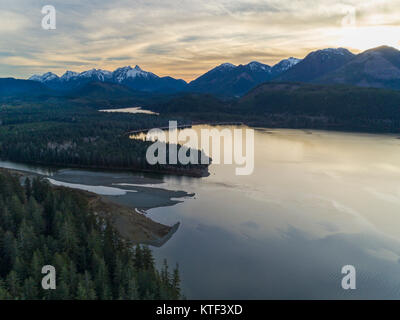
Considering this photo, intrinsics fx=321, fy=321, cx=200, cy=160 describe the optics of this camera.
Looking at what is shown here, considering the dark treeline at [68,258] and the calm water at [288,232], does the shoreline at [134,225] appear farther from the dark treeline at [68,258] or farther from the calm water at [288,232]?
the dark treeline at [68,258]

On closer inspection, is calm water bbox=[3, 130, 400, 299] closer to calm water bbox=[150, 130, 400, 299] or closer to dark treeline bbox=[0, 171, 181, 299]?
calm water bbox=[150, 130, 400, 299]

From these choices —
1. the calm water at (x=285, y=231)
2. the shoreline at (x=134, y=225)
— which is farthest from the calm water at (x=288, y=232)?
the shoreline at (x=134, y=225)

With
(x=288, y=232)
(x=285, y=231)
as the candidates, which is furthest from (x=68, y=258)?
(x=288, y=232)

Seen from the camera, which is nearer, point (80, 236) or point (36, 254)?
point (36, 254)

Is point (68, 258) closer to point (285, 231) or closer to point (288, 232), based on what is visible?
point (285, 231)
